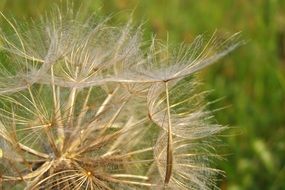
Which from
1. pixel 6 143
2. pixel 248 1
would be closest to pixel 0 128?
pixel 6 143

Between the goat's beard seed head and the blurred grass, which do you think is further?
the blurred grass

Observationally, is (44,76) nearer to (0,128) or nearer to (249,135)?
(0,128)

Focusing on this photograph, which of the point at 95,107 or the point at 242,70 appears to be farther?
the point at 242,70

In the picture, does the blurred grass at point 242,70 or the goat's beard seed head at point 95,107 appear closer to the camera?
the goat's beard seed head at point 95,107
